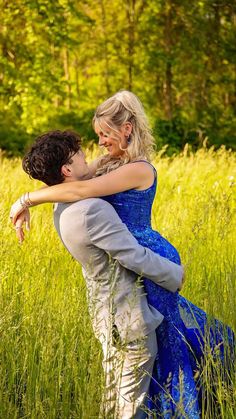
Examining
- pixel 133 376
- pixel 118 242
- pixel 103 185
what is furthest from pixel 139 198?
pixel 133 376

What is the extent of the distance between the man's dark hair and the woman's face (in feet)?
0.35

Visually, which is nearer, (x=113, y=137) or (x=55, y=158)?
(x=55, y=158)

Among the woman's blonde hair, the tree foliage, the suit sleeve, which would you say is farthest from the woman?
the tree foliage

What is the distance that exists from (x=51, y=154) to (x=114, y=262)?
0.45m

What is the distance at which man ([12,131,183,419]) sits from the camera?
10.5 ft

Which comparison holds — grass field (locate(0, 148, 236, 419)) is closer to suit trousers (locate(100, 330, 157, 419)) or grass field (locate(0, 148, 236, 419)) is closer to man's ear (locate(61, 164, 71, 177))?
suit trousers (locate(100, 330, 157, 419))

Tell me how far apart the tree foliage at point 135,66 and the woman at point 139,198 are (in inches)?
612

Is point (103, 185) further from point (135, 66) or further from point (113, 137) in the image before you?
point (135, 66)

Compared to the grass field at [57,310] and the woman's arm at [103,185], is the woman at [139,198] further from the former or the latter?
the grass field at [57,310]

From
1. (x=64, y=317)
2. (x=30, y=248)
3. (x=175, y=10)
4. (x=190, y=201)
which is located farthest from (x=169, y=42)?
(x=64, y=317)

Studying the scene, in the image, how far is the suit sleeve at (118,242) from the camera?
321cm

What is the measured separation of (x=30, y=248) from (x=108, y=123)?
6.13 feet

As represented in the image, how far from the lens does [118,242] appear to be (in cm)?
322

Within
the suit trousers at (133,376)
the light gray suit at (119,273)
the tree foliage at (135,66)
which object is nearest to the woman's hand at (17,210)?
the light gray suit at (119,273)
